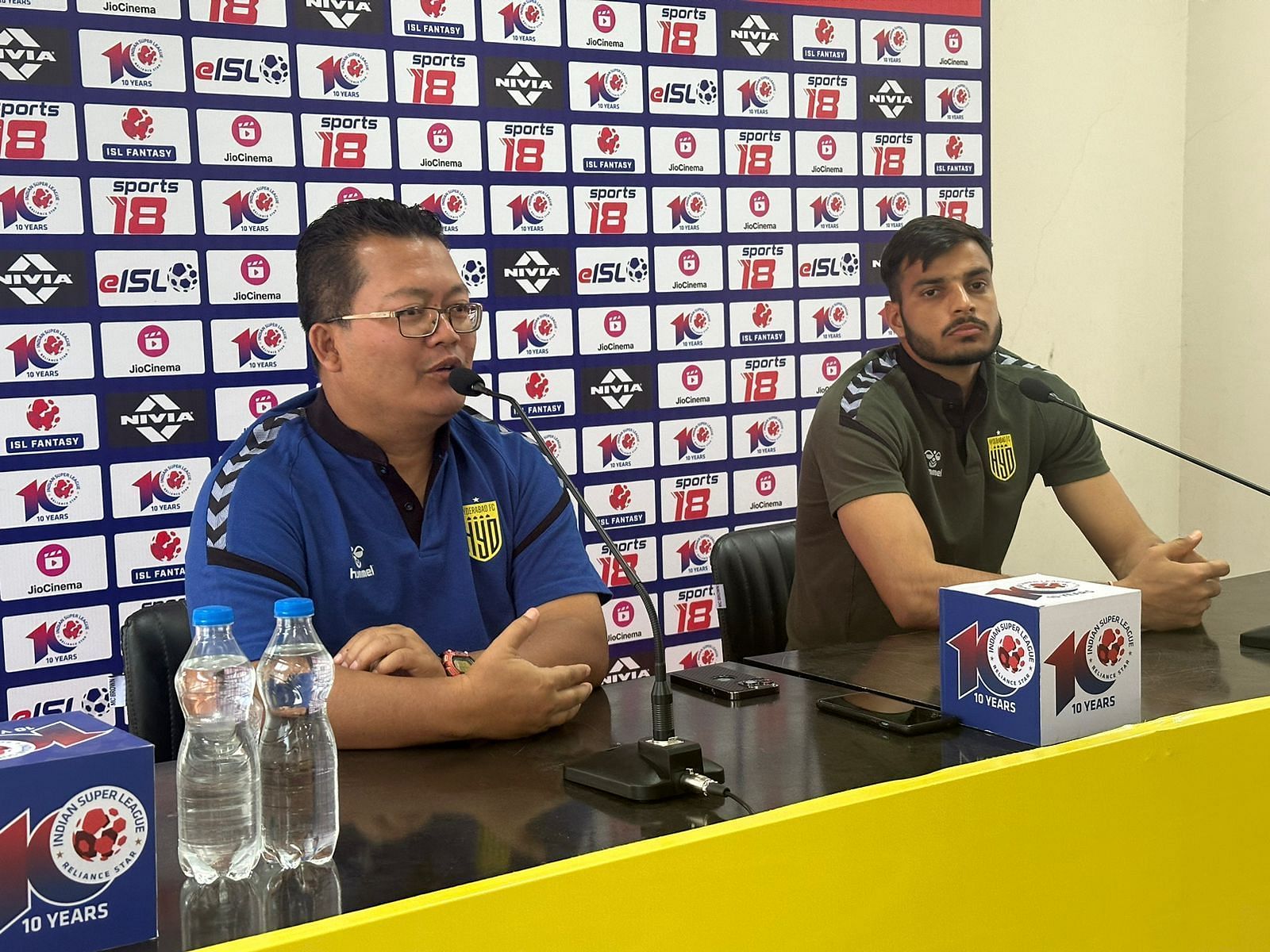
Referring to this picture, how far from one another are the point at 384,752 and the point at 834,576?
1.06m

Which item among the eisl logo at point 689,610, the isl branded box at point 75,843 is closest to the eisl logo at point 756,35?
the eisl logo at point 689,610

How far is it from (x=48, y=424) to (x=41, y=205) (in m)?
0.44

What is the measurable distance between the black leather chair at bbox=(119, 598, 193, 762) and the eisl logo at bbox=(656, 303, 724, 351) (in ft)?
5.88

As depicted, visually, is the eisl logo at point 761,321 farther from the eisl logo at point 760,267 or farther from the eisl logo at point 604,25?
the eisl logo at point 604,25

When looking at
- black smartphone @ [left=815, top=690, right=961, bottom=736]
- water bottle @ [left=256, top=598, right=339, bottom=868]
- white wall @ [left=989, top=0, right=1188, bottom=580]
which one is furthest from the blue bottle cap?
white wall @ [left=989, top=0, right=1188, bottom=580]

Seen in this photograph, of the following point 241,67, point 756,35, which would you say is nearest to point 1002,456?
point 756,35

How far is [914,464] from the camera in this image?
228cm

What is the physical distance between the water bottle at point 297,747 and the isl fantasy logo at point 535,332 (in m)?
2.00

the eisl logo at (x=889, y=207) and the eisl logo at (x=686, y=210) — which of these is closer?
the eisl logo at (x=686, y=210)

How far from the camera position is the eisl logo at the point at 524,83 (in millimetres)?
3006

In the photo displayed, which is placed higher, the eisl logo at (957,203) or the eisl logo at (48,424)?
the eisl logo at (957,203)

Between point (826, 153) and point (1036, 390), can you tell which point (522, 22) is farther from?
point (1036, 390)

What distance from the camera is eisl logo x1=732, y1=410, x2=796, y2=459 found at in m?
3.45

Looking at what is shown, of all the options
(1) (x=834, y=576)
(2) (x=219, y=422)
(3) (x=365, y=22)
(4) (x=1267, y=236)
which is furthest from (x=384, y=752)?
(4) (x=1267, y=236)
